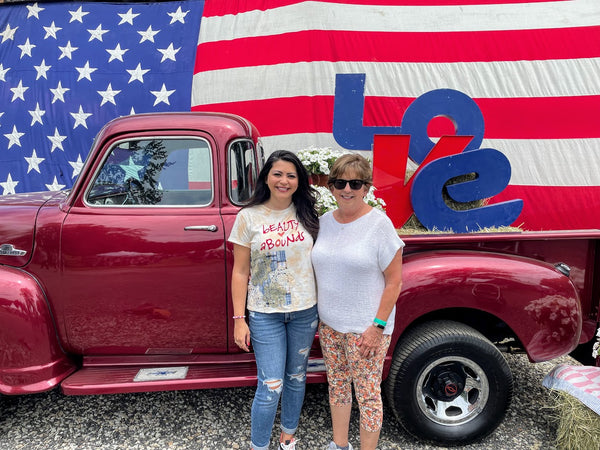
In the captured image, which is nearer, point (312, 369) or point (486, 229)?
point (312, 369)

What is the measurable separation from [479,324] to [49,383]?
2606 mm

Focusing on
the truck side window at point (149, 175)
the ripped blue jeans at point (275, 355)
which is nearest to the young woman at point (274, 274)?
the ripped blue jeans at point (275, 355)

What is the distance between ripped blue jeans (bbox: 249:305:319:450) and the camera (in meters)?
1.78

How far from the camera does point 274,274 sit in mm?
1755

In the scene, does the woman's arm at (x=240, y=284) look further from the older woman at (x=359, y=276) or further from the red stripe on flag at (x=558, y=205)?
the red stripe on flag at (x=558, y=205)

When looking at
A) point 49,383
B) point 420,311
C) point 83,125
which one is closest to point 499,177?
point 420,311

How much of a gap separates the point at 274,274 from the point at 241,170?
36.9 inches

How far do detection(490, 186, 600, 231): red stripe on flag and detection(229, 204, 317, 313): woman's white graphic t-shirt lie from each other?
12.4 ft

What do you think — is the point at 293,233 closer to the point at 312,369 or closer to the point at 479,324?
the point at 312,369

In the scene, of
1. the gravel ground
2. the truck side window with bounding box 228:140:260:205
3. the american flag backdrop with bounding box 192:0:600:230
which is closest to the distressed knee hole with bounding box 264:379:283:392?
the gravel ground

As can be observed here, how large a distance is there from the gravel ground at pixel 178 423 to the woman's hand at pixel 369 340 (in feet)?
3.09

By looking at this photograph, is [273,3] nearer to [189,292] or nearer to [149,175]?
[149,175]

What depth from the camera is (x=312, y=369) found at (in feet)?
7.49

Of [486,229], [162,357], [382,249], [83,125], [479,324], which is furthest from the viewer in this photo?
[83,125]
